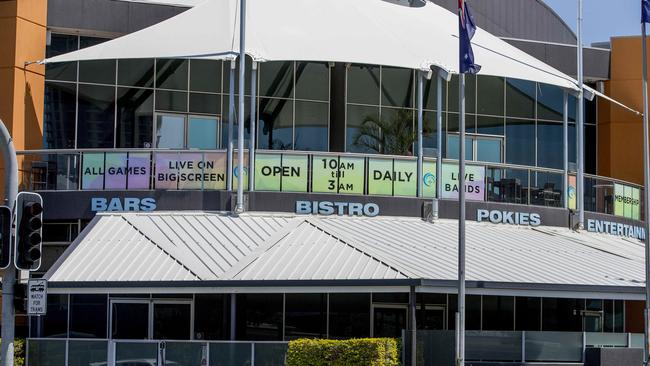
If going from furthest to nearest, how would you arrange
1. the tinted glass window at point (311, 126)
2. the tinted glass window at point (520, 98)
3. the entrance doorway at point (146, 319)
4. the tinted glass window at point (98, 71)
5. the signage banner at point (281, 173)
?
the tinted glass window at point (520, 98) < the tinted glass window at point (311, 126) < the tinted glass window at point (98, 71) < the signage banner at point (281, 173) < the entrance doorway at point (146, 319)

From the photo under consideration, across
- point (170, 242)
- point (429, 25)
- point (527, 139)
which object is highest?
point (429, 25)

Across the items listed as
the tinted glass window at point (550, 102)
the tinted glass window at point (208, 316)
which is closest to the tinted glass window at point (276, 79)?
the tinted glass window at point (208, 316)

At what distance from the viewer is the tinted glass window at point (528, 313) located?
36531 mm

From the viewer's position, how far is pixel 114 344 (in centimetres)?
2898

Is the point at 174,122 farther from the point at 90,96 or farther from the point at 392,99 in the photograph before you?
the point at 392,99

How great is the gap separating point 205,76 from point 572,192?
38.3 ft

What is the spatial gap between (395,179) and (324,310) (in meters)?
3.97

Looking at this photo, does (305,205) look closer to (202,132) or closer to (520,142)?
(202,132)

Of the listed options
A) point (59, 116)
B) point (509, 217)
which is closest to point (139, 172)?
point (59, 116)

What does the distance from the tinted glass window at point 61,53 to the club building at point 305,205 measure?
46 millimetres

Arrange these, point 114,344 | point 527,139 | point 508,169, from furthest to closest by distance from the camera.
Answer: point 527,139, point 508,169, point 114,344

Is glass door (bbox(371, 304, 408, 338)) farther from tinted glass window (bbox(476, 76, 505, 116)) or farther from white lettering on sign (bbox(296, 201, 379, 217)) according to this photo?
tinted glass window (bbox(476, 76, 505, 116))

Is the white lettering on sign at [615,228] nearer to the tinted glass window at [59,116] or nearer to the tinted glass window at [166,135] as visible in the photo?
the tinted glass window at [166,135]

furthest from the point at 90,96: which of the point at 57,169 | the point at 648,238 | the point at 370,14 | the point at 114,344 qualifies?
the point at 648,238
